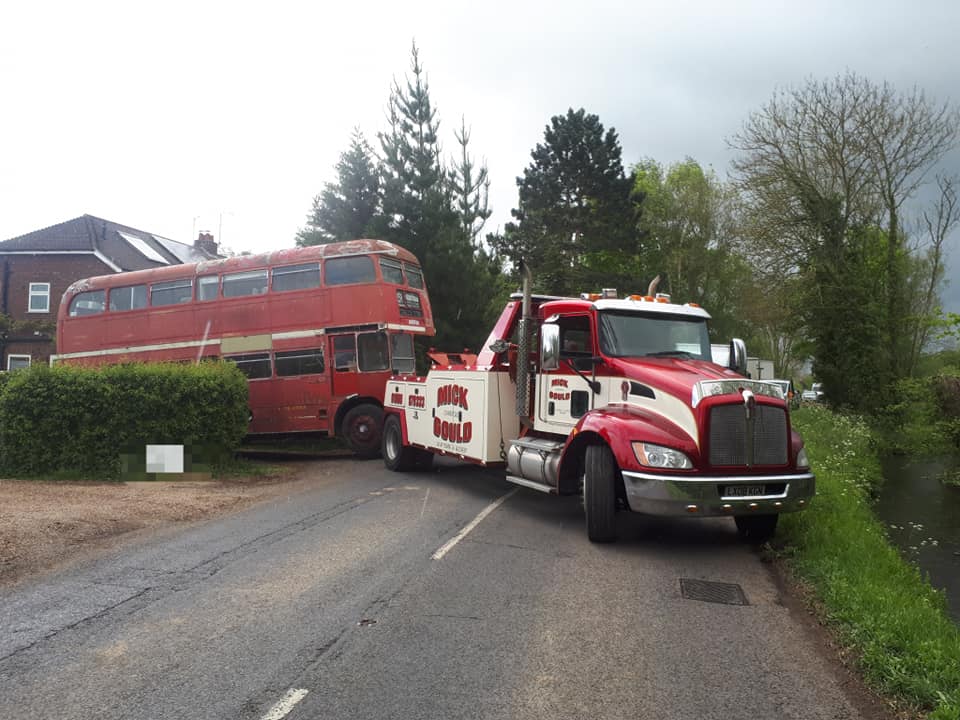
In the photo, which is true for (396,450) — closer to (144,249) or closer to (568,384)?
(568,384)

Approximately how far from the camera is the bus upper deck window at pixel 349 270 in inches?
674

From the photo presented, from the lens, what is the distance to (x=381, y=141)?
2531 centimetres

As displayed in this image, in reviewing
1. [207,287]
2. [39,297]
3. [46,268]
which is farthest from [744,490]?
[46,268]

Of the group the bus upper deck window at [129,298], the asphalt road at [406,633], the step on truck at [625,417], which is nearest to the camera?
the asphalt road at [406,633]

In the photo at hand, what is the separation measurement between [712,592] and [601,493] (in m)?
1.79

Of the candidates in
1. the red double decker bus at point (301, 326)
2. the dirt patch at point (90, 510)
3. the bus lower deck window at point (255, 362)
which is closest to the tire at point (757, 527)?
the dirt patch at point (90, 510)

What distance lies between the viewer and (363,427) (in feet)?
56.7

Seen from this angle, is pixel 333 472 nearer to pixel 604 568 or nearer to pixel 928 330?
pixel 604 568

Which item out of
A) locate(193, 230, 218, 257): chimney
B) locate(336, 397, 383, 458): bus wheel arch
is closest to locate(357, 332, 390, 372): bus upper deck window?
locate(336, 397, 383, 458): bus wheel arch

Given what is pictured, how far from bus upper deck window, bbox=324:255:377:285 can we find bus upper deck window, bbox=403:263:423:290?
3.39 feet

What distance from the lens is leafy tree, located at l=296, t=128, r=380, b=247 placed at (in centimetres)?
2473

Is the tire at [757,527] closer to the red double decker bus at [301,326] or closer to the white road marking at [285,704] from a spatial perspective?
the white road marking at [285,704]

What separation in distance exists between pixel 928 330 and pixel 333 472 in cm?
2861

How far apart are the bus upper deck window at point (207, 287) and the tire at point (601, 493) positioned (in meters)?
12.6
